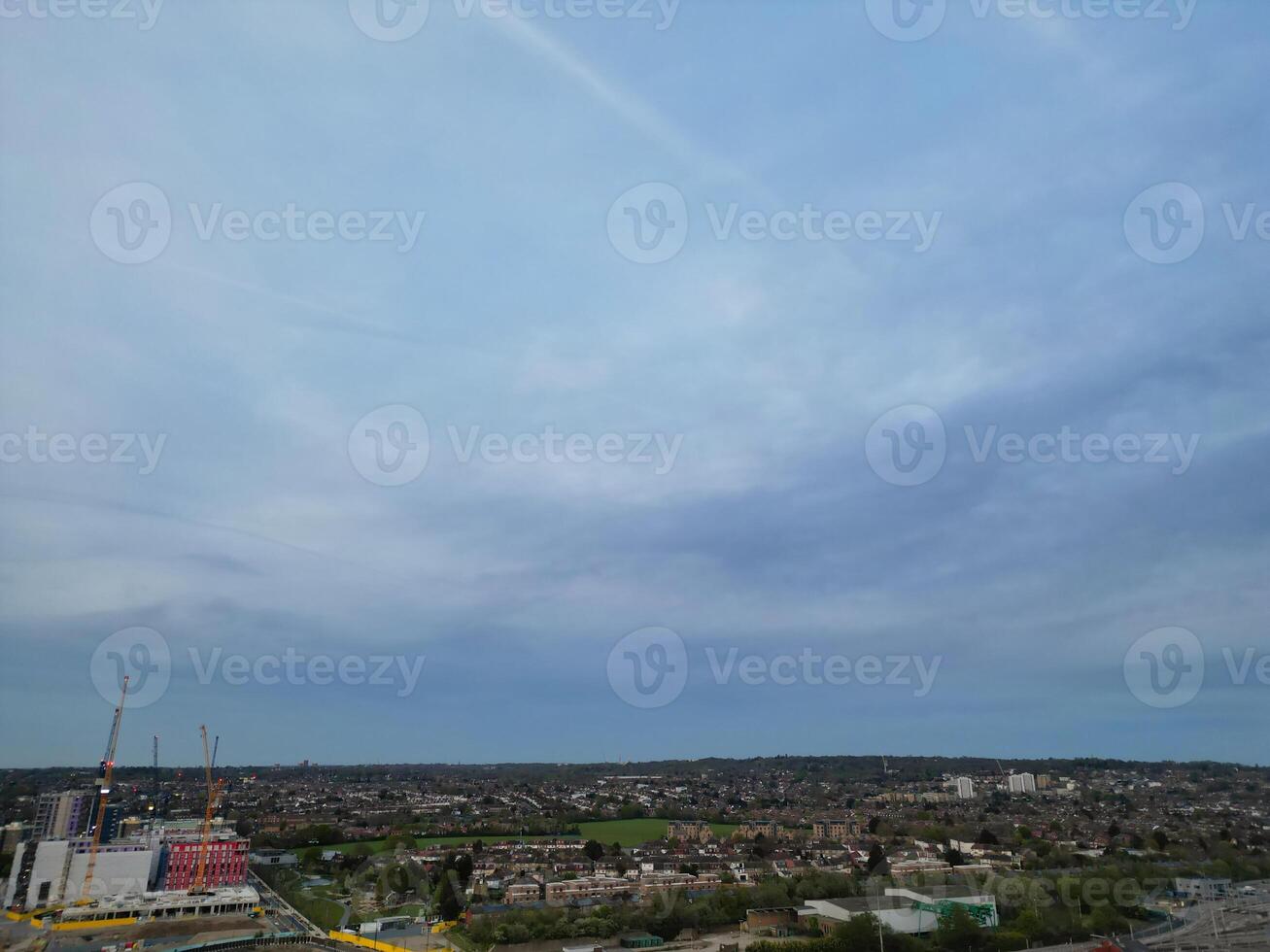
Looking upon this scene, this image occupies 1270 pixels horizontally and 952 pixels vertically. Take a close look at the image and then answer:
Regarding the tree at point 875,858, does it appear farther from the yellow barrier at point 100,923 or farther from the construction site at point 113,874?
the yellow barrier at point 100,923

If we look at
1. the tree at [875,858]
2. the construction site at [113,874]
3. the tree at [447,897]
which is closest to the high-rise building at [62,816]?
the construction site at [113,874]

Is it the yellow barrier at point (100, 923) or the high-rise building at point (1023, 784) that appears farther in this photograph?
the high-rise building at point (1023, 784)

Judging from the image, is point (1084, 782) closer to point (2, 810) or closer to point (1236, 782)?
point (1236, 782)

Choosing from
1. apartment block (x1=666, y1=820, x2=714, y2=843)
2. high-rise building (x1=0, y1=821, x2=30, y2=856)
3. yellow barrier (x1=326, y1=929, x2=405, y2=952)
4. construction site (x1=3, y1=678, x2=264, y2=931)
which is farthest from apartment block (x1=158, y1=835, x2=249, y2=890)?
apartment block (x1=666, y1=820, x2=714, y2=843)

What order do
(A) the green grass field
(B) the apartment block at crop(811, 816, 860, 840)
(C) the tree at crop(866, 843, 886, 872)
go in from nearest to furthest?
(C) the tree at crop(866, 843, 886, 872), (A) the green grass field, (B) the apartment block at crop(811, 816, 860, 840)

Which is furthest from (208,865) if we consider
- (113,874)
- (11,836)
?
(11,836)

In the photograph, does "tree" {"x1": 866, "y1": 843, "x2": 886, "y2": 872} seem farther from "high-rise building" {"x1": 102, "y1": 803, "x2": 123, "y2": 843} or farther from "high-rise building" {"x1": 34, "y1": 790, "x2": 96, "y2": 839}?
"high-rise building" {"x1": 34, "y1": 790, "x2": 96, "y2": 839}
